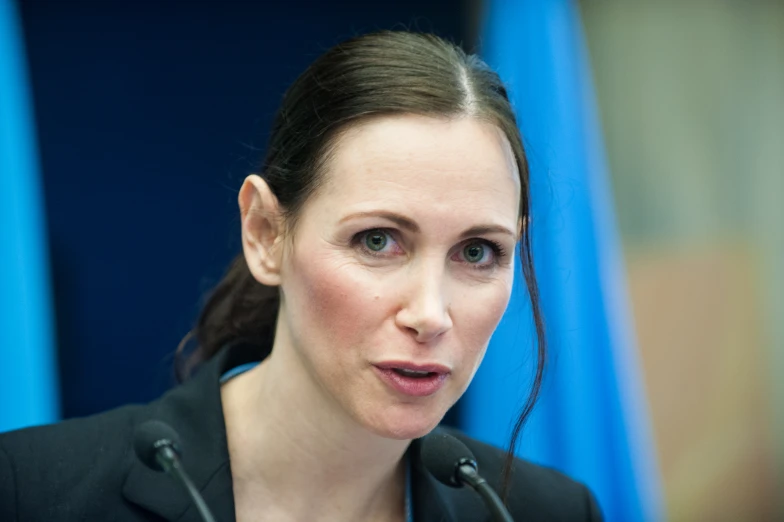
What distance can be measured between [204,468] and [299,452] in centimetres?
16

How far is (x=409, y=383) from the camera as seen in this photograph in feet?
4.86

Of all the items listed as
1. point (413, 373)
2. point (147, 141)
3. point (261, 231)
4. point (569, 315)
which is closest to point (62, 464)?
point (261, 231)

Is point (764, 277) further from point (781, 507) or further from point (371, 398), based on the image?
point (371, 398)

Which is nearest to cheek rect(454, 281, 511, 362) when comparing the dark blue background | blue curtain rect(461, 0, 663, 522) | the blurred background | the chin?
the chin

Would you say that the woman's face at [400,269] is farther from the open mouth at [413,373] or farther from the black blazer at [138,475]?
the black blazer at [138,475]

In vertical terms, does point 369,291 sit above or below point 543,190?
above

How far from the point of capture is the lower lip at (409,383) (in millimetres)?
1476

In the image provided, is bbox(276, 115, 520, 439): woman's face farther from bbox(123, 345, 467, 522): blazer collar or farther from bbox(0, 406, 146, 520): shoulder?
bbox(0, 406, 146, 520): shoulder

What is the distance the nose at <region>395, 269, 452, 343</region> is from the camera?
1423 millimetres

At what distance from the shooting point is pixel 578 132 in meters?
2.79

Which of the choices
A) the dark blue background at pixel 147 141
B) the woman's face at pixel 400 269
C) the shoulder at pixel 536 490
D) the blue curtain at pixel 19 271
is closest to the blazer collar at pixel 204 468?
the shoulder at pixel 536 490

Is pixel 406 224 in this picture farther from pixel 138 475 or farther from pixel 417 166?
pixel 138 475

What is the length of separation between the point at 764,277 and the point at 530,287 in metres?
2.46

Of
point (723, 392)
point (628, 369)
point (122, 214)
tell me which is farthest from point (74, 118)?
point (723, 392)
